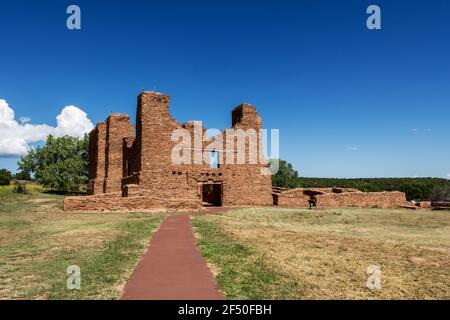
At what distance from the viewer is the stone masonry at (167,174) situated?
69.1 feet

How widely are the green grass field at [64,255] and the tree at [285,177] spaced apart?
1864 inches

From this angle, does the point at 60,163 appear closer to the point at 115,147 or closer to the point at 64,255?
the point at 115,147

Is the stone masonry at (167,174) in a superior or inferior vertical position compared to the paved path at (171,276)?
superior

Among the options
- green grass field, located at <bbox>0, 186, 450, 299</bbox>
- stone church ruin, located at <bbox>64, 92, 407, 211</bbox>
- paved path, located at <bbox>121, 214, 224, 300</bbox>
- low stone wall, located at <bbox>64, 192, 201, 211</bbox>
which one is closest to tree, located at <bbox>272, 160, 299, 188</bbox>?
stone church ruin, located at <bbox>64, 92, 407, 211</bbox>

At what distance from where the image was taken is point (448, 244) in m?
11.2

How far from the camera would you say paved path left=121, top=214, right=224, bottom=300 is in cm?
569

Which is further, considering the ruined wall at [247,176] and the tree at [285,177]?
the tree at [285,177]

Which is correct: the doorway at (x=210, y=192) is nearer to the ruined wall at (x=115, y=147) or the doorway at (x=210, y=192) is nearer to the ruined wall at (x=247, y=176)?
the ruined wall at (x=247, y=176)

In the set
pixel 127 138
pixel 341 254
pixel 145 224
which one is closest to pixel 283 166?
pixel 127 138

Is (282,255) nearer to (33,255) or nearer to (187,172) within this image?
(33,255)

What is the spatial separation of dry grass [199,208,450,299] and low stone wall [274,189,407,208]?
413 inches

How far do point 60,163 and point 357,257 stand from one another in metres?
45.0

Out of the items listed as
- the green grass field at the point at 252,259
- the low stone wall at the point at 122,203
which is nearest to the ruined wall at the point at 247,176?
the low stone wall at the point at 122,203

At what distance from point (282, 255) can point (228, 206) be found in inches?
663
